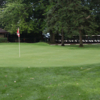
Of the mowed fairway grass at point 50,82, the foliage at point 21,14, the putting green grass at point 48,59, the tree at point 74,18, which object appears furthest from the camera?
the foliage at point 21,14

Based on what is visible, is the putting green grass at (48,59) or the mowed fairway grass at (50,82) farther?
the putting green grass at (48,59)

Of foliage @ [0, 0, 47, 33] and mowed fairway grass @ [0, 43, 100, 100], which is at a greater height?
foliage @ [0, 0, 47, 33]

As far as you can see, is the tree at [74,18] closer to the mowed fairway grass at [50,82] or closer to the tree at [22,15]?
the tree at [22,15]

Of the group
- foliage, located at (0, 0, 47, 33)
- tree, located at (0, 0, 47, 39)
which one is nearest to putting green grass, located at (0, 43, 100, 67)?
foliage, located at (0, 0, 47, 33)

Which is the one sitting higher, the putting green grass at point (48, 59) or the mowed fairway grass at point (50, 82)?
the putting green grass at point (48, 59)

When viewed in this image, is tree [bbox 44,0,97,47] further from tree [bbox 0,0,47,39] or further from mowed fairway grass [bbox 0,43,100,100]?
mowed fairway grass [bbox 0,43,100,100]

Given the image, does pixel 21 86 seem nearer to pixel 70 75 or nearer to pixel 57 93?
pixel 57 93

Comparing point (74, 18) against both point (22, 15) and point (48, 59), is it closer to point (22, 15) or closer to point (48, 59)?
point (22, 15)

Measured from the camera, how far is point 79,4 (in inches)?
1196

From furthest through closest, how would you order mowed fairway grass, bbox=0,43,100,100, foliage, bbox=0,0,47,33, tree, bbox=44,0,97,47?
foliage, bbox=0,0,47,33 < tree, bbox=44,0,97,47 < mowed fairway grass, bbox=0,43,100,100

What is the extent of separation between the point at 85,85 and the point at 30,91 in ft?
6.78

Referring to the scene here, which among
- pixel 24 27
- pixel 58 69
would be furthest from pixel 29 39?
pixel 58 69

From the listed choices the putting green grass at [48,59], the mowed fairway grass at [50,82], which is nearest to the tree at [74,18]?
the putting green grass at [48,59]

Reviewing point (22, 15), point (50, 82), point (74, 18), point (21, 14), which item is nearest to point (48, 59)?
point (50, 82)
